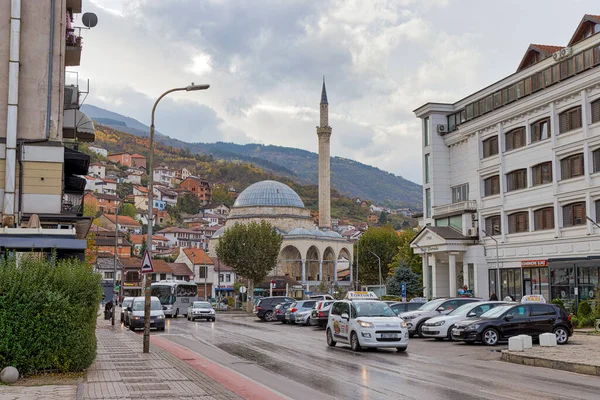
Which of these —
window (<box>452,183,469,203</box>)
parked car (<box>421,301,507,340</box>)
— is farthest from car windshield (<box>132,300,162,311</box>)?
window (<box>452,183,469,203</box>)

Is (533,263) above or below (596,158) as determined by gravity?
below

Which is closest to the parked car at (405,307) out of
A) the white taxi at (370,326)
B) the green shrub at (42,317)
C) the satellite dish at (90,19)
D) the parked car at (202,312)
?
the white taxi at (370,326)

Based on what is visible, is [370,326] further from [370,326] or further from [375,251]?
[375,251]

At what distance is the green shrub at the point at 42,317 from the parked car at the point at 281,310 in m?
31.1

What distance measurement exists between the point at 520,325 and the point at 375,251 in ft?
268

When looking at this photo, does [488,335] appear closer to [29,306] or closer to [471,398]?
[471,398]

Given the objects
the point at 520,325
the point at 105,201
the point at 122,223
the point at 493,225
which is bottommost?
the point at 520,325

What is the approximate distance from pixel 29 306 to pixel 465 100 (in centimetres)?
4519

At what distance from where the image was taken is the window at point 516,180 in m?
46.1

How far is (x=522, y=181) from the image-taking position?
46.3m

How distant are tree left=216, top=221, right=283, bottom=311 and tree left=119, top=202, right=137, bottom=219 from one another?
338ft

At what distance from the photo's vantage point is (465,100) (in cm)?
5400

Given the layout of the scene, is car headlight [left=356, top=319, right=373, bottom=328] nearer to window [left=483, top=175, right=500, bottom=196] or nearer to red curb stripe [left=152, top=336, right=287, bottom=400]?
red curb stripe [left=152, top=336, right=287, bottom=400]

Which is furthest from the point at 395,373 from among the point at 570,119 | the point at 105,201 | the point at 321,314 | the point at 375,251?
the point at 105,201
